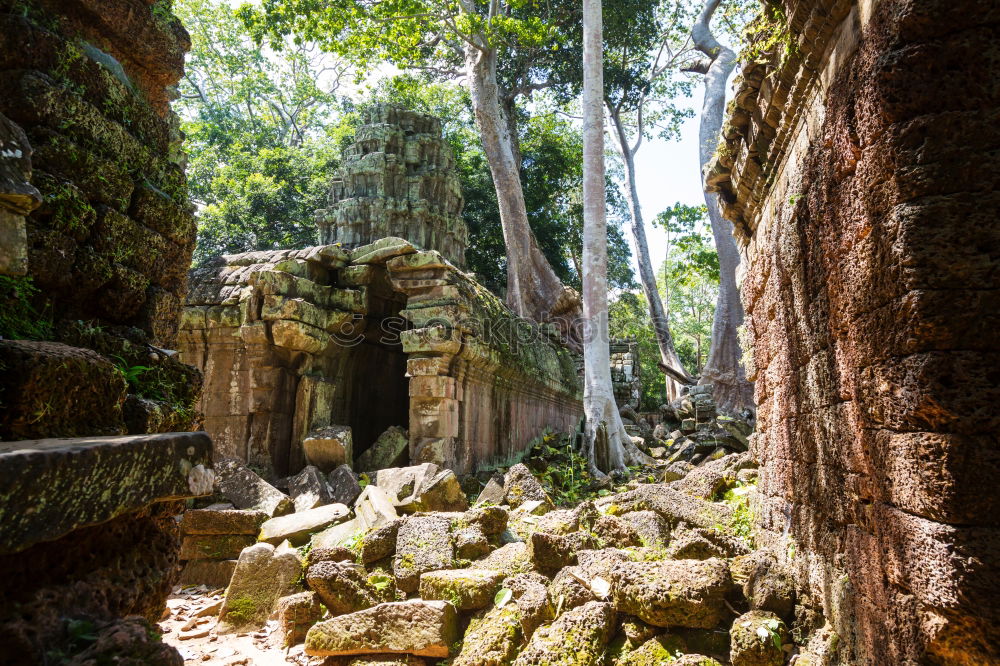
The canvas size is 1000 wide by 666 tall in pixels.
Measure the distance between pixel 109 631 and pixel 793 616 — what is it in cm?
262

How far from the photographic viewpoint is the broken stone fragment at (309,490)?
18.8 ft

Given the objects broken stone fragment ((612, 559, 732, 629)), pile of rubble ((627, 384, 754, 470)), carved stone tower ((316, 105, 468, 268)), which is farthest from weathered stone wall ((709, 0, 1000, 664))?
carved stone tower ((316, 105, 468, 268))

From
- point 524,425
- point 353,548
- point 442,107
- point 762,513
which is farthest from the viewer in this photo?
point 442,107

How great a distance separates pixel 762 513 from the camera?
362cm

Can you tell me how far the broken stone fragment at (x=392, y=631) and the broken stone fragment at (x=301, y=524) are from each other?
157cm

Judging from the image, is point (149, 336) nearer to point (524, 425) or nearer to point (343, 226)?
point (524, 425)

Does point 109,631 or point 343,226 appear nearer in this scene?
point 109,631

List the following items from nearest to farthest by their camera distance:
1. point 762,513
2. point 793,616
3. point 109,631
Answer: point 109,631
point 793,616
point 762,513

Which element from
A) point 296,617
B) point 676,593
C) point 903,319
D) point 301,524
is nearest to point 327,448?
point 301,524

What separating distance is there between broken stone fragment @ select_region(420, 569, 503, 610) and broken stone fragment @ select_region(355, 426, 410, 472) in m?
3.49

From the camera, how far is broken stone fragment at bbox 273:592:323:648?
3734 mm

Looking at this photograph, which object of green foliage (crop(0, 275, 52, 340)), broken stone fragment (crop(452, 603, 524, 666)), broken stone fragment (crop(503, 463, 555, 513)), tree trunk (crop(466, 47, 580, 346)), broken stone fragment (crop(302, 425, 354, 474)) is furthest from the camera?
tree trunk (crop(466, 47, 580, 346))

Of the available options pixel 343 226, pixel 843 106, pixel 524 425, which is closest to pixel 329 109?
pixel 343 226

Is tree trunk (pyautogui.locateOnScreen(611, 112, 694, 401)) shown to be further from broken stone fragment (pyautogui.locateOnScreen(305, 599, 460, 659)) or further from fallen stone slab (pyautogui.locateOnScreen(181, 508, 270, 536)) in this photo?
broken stone fragment (pyautogui.locateOnScreen(305, 599, 460, 659))
